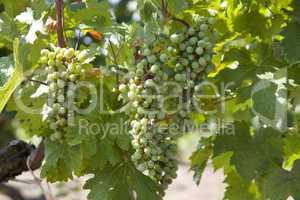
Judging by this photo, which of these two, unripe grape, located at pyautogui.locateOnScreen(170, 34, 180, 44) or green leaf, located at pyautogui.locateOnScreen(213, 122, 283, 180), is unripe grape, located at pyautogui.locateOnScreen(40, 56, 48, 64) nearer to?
unripe grape, located at pyautogui.locateOnScreen(170, 34, 180, 44)

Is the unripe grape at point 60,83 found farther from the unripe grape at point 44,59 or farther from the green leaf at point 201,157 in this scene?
the green leaf at point 201,157

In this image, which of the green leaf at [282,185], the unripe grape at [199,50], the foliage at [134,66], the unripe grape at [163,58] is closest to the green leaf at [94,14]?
the foliage at [134,66]

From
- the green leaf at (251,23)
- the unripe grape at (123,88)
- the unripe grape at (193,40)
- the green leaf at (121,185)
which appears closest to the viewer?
the unripe grape at (193,40)

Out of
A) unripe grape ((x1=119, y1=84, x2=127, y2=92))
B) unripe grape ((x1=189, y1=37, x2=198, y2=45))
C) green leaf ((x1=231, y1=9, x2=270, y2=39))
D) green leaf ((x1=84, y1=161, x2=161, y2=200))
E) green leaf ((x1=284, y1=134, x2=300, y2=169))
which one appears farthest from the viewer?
green leaf ((x1=284, y1=134, x2=300, y2=169))

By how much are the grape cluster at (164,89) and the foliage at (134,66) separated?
7 cm

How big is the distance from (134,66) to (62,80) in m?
0.33

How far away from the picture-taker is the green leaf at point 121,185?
2510 millimetres

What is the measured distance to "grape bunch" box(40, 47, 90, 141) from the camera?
86.4 inches

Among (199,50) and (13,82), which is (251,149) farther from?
(13,82)

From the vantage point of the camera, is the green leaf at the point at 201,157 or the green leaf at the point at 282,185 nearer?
the green leaf at the point at 282,185

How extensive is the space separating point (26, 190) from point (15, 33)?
3027 millimetres

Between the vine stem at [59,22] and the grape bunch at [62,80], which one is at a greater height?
the vine stem at [59,22]

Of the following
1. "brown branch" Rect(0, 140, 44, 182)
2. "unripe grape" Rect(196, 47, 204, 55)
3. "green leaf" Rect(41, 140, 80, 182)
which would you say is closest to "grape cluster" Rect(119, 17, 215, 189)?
"unripe grape" Rect(196, 47, 204, 55)

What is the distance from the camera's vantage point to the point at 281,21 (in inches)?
104
